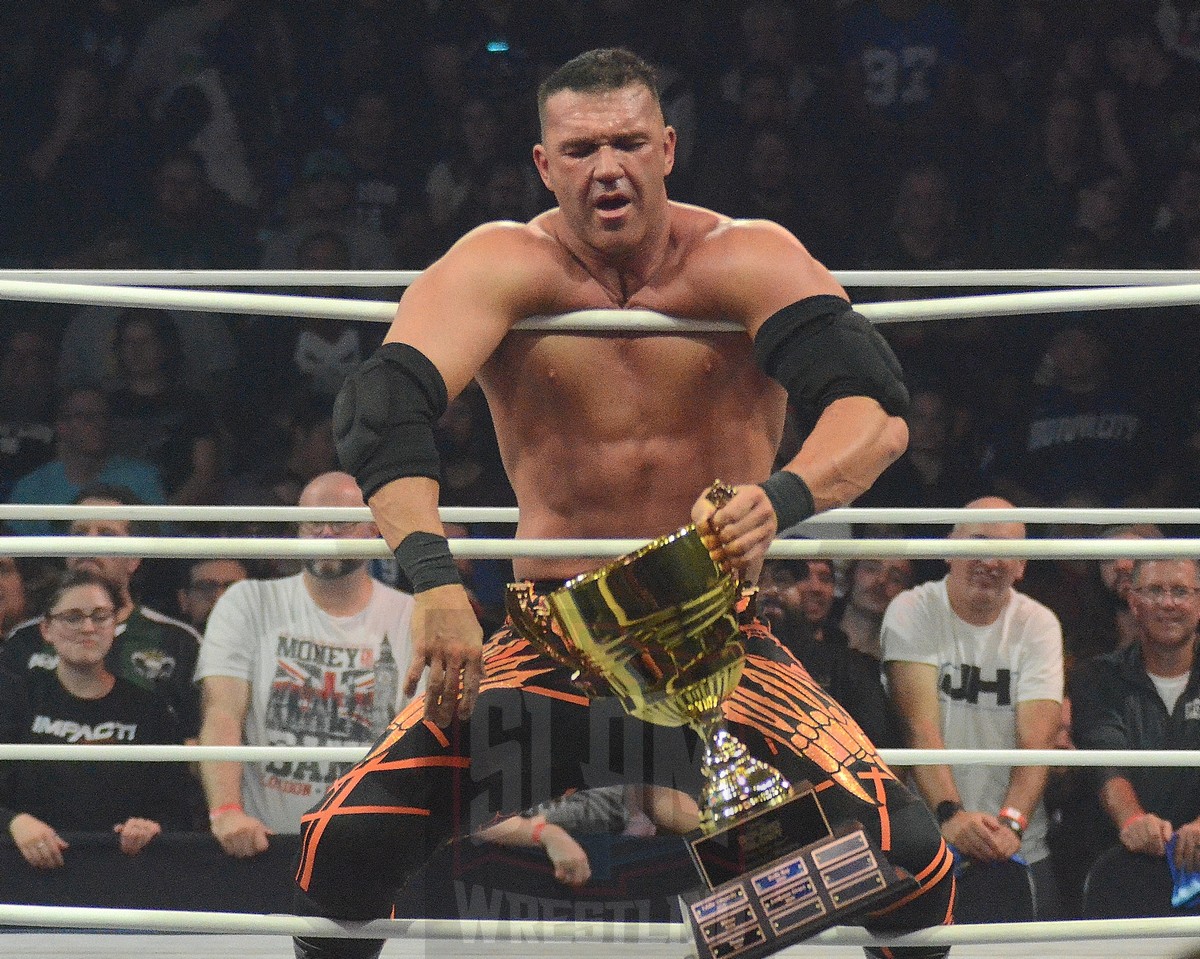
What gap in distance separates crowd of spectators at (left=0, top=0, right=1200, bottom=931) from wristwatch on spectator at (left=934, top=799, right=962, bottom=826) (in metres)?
0.84

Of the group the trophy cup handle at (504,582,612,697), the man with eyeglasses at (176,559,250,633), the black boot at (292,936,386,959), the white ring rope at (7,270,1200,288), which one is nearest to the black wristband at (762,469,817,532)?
the trophy cup handle at (504,582,612,697)

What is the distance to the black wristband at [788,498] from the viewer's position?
4.41 ft

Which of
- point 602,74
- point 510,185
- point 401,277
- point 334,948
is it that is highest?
point 510,185

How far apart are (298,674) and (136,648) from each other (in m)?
0.33

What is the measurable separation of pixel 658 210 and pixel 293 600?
1.59m

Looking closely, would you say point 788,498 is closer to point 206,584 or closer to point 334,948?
point 334,948

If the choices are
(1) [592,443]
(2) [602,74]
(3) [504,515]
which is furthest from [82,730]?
(2) [602,74]

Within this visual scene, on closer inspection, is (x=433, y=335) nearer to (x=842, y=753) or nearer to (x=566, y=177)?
(x=566, y=177)

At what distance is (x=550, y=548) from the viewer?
153 cm

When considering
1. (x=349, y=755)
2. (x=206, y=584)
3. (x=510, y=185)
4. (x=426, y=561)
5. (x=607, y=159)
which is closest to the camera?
(x=426, y=561)

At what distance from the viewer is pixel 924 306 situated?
1.56 m

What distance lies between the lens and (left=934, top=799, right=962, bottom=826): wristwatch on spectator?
2752mm

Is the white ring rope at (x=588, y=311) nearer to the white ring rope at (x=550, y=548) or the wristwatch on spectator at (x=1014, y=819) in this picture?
the white ring rope at (x=550, y=548)

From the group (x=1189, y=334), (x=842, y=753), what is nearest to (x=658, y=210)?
(x=842, y=753)
